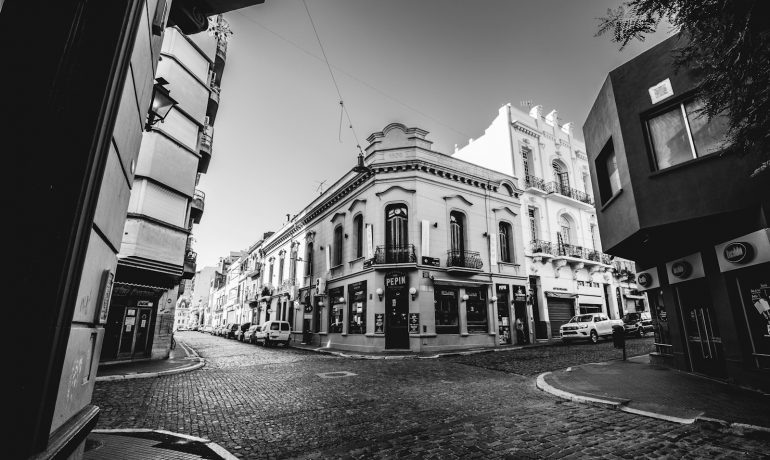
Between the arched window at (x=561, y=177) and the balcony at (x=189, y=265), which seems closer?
the balcony at (x=189, y=265)

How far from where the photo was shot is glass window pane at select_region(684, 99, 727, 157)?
24.4ft

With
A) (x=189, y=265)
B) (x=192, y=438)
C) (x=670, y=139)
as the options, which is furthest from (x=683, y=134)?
(x=189, y=265)

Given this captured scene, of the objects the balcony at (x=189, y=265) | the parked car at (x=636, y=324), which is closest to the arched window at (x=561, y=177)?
the parked car at (x=636, y=324)

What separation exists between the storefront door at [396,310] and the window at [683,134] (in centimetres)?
1292

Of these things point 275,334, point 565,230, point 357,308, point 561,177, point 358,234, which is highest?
point 561,177

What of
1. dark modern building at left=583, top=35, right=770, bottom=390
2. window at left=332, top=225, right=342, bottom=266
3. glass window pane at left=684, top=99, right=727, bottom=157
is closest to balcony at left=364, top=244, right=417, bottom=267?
window at left=332, top=225, right=342, bottom=266

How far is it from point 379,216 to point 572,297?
15125mm

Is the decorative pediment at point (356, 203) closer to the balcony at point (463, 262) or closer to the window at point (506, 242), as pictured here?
the balcony at point (463, 262)

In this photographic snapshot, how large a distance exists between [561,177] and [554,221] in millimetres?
4280

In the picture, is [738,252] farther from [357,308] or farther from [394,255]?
[357,308]

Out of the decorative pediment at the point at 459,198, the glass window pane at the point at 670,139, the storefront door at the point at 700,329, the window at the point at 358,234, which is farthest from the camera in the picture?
the window at the point at 358,234

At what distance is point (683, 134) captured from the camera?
318 inches

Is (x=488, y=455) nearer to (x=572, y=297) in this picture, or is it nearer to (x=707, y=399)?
(x=707, y=399)

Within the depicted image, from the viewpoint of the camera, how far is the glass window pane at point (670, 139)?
8.06 m
